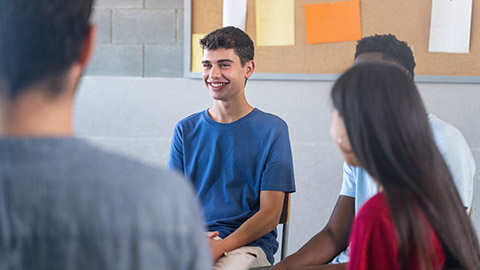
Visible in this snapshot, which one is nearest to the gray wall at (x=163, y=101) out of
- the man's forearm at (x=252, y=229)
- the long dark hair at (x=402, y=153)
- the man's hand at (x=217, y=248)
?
the man's forearm at (x=252, y=229)

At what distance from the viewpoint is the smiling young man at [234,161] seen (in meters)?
1.68

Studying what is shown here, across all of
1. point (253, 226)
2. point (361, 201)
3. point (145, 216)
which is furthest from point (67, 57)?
point (253, 226)

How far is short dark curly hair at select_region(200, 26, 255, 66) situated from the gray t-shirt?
4.69 feet

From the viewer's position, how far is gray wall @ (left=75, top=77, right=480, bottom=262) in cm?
229

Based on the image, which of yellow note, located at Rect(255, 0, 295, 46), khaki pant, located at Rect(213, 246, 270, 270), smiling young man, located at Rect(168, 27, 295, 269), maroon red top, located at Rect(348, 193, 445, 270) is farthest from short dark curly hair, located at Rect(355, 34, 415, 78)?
maroon red top, located at Rect(348, 193, 445, 270)

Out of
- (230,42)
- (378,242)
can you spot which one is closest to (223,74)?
(230,42)

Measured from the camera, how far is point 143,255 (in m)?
0.55

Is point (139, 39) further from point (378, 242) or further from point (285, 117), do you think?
point (378, 242)

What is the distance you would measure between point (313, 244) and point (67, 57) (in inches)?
42.3

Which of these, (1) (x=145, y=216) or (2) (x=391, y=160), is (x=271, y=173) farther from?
(1) (x=145, y=216)

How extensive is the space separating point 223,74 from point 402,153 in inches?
45.8

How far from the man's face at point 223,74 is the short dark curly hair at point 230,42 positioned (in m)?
0.02

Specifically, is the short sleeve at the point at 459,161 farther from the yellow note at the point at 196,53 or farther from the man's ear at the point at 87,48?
the yellow note at the point at 196,53

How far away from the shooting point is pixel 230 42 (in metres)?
1.94
